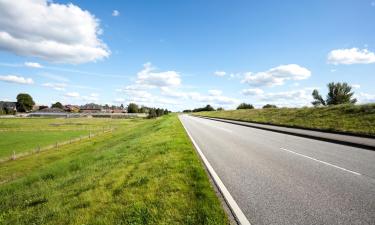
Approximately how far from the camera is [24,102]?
149m

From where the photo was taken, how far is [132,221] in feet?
13.5

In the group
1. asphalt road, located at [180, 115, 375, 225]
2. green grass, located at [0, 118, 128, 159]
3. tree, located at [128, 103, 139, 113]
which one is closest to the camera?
asphalt road, located at [180, 115, 375, 225]

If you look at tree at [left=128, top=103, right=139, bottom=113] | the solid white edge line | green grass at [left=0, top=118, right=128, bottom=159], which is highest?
tree at [left=128, top=103, right=139, bottom=113]

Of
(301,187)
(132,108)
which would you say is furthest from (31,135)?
(132,108)

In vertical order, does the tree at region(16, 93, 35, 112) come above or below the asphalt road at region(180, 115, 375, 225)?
above

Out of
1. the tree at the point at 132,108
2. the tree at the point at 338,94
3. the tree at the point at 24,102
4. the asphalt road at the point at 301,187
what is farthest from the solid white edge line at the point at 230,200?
the tree at the point at 132,108

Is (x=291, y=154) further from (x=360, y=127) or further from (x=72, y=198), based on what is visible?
(x=360, y=127)

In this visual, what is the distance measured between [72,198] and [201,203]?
393cm

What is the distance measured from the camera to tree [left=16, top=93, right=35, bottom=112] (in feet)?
480

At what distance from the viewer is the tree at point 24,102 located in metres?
146

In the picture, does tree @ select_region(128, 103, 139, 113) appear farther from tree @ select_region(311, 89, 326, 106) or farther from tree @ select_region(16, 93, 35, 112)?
tree @ select_region(311, 89, 326, 106)

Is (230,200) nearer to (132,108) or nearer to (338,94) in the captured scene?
(338,94)

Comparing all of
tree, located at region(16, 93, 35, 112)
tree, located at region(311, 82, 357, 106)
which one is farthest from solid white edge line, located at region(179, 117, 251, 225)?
tree, located at region(16, 93, 35, 112)

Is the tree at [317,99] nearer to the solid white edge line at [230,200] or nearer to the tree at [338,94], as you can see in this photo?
the tree at [338,94]
